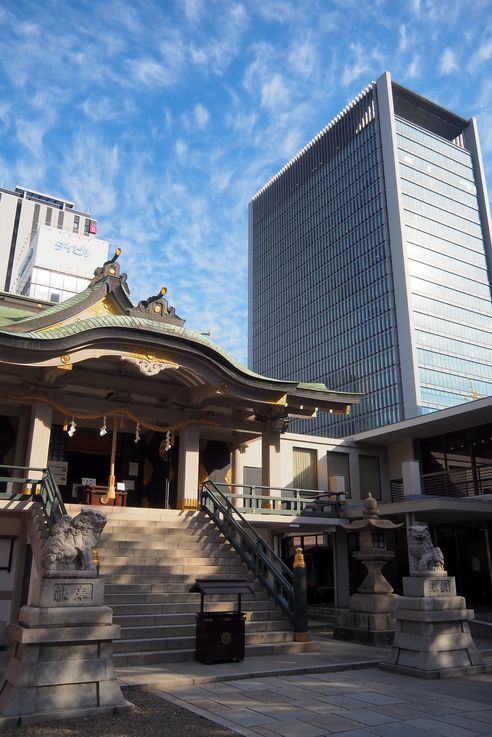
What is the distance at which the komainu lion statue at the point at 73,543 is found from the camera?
25.9 ft

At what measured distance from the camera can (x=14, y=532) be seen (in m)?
14.8

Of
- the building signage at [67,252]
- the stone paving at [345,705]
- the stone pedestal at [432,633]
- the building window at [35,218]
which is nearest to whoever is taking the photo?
the stone paving at [345,705]

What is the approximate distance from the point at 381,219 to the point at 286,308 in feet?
94.7

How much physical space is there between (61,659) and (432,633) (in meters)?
6.32

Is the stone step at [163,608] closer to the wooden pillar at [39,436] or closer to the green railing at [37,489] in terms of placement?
the green railing at [37,489]

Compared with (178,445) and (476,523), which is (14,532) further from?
(476,523)

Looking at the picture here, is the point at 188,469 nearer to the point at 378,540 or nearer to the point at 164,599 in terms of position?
the point at 164,599

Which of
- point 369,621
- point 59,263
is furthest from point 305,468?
point 59,263

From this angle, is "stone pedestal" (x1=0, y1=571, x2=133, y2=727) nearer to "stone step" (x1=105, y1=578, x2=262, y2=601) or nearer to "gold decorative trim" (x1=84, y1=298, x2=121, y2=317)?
"stone step" (x1=105, y1=578, x2=262, y2=601)

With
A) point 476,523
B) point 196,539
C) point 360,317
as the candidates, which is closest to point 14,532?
point 196,539

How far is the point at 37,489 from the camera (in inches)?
614

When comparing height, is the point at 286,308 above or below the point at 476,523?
above

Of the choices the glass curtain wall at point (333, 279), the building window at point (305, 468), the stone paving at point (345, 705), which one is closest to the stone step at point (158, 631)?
the stone paving at point (345, 705)

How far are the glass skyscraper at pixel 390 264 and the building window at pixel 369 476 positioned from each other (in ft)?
194
